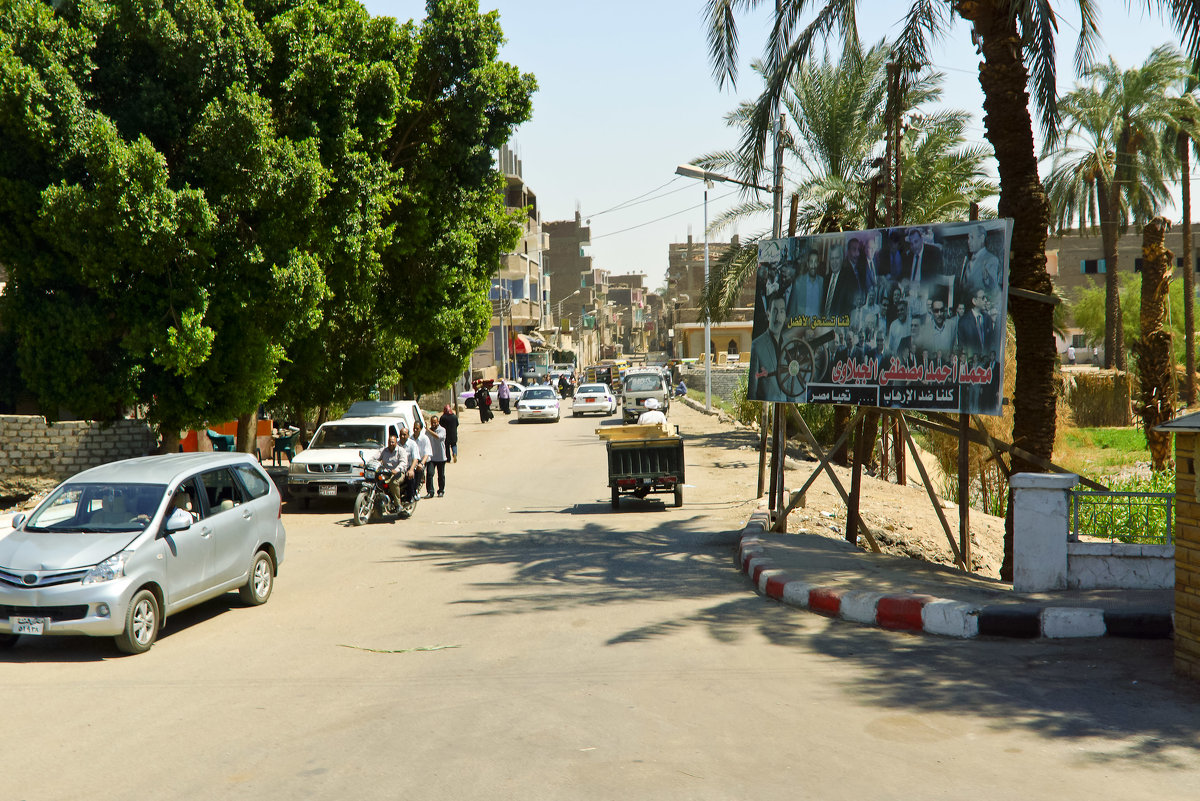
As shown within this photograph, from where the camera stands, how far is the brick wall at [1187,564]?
700cm

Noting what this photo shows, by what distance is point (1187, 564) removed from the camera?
7160 millimetres

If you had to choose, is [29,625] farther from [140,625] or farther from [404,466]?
[404,466]

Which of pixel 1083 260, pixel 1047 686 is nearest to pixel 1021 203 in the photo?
pixel 1047 686

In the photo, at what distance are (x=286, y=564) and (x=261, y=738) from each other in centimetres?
724

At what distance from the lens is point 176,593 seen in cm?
898

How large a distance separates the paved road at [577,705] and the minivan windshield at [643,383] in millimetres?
29443

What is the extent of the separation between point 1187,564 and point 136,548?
8.33 m

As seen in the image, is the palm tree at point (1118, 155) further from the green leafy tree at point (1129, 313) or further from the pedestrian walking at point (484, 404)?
the pedestrian walking at point (484, 404)

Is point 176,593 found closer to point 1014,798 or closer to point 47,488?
point 1014,798

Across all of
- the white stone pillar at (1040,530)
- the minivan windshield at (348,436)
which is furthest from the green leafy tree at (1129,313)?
the white stone pillar at (1040,530)

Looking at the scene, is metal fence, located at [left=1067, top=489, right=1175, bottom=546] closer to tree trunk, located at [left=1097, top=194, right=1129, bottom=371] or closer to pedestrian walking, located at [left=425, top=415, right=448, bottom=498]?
pedestrian walking, located at [left=425, top=415, right=448, bottom=498]

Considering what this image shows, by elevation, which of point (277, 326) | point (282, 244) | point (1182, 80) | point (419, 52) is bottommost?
point (277, 326)

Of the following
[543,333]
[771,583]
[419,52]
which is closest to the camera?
[771,583]

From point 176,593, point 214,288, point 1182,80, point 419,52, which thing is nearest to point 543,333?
point 1182,80
